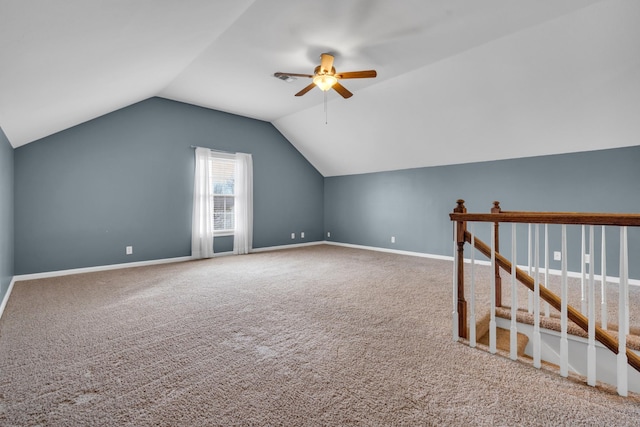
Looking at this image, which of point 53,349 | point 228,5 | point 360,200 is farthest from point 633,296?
point 53,349

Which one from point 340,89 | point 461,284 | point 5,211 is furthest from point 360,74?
point 5,211

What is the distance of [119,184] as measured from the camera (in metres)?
4.57

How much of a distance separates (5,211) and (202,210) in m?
2.53

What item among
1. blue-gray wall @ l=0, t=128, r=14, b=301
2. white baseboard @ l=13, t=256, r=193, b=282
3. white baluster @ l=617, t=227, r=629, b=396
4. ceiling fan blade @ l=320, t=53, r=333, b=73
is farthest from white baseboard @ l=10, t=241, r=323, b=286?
white baluster @ l=617, t=227, r=629, b=396

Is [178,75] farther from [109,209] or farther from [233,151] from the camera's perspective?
[109,209]

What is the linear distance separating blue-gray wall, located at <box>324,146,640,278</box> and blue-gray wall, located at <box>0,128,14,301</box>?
5560 mm

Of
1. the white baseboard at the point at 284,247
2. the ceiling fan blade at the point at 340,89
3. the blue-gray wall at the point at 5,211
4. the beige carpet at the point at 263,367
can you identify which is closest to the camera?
the beige carpet at the point at 263,367

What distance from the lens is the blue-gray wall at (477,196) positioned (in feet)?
12.4

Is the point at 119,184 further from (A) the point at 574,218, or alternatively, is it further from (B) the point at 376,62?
(A) the point at 574,218

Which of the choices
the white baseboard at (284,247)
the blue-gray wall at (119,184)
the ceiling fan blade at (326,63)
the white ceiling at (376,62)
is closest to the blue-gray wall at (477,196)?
the white ceiling at (376,62)

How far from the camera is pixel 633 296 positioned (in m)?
3.19

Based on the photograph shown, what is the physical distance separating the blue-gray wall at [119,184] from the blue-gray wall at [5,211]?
355 millimetres

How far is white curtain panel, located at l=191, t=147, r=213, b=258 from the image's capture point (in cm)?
529

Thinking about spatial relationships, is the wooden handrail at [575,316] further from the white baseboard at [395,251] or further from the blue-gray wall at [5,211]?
the blue-gray wall at [5,211]
